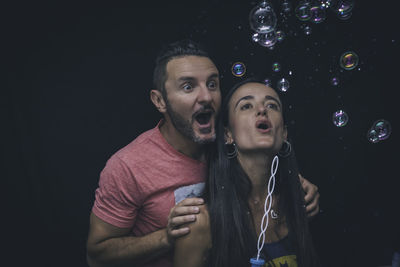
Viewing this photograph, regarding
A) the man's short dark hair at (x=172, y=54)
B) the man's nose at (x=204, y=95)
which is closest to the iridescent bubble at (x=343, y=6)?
the man's short dark hair at (x=172, y=54)

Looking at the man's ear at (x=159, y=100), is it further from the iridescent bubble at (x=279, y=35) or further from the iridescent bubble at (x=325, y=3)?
the iridescent bubble at (x=325, y=3)

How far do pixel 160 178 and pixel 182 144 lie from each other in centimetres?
29

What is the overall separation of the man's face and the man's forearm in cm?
71

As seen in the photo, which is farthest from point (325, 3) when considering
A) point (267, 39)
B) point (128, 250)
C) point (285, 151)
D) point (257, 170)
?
point (128, 250)

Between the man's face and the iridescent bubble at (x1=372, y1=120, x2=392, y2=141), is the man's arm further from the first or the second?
the iridescent bubble at (x1=372, y1=120, x2=392, y2=141)

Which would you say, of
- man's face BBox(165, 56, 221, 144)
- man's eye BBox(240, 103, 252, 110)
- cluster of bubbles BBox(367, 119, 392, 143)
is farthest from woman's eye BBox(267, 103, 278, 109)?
cluster of bubbles BBox(367, 119, 392, 143)

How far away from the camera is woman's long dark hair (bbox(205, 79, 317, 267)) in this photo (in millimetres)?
1498

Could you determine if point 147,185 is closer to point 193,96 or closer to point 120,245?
point 120,245

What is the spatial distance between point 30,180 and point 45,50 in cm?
108

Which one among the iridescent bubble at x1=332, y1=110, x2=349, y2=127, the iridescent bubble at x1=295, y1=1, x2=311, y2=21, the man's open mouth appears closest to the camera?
the man's open mouth

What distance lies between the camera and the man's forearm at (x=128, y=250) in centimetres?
178

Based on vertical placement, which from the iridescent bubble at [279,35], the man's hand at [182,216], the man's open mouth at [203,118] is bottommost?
the man's hand at [182,216]

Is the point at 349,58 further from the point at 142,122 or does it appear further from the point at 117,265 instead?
the point at 117,265

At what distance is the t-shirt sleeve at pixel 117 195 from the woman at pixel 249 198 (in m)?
0.56
